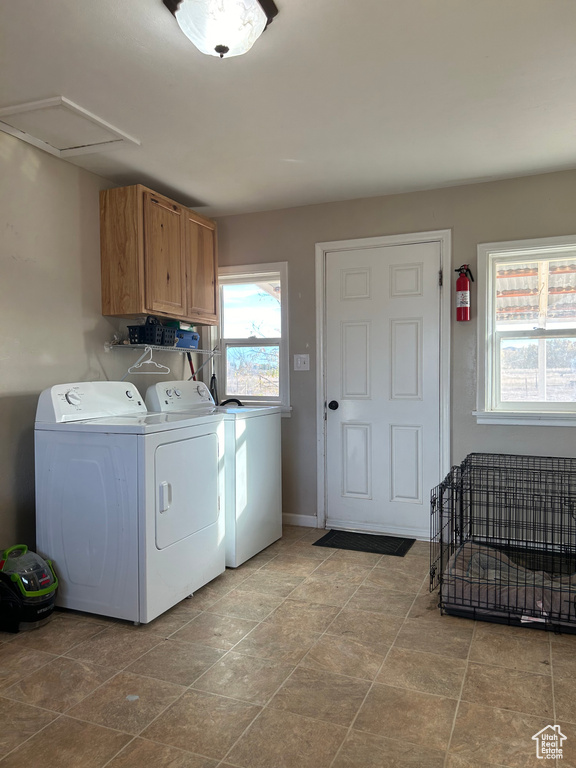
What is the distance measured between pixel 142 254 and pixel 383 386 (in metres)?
1.91

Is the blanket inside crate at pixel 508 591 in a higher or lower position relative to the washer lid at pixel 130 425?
lower

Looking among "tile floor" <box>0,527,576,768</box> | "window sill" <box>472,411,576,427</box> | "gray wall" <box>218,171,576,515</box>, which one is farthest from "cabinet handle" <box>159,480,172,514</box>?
"window sill" <box>472,411,576,427</box>

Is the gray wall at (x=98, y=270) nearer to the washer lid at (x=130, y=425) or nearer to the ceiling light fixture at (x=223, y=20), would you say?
Result: the washer lid at (x=130, y=425)

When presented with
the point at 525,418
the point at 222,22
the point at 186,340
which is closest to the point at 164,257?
the point at 186,340

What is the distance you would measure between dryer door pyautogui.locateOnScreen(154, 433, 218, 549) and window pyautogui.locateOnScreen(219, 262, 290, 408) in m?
1.36

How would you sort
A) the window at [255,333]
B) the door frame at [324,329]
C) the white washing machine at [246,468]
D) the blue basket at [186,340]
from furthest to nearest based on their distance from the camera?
the window at [255,333] → the blue basket at [186,340] → the door frame at [324,329] → the white washing machine at [246,468]

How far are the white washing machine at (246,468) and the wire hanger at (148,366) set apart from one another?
22 centimetres

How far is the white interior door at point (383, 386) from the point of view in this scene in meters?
3.86

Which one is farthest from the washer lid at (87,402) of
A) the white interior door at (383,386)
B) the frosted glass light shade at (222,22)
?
the frosted glass light shade at (222,22)

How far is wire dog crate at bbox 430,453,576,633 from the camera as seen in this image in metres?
2.62

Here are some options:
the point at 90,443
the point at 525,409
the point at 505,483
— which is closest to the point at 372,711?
the point at 90,443

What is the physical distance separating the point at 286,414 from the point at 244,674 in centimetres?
232

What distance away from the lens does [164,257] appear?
11.8ft

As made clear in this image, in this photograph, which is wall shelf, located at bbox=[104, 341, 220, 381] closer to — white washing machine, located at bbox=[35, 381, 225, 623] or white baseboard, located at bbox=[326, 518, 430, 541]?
white washing machine, located at bbox=[35, 381, 225, 623]
